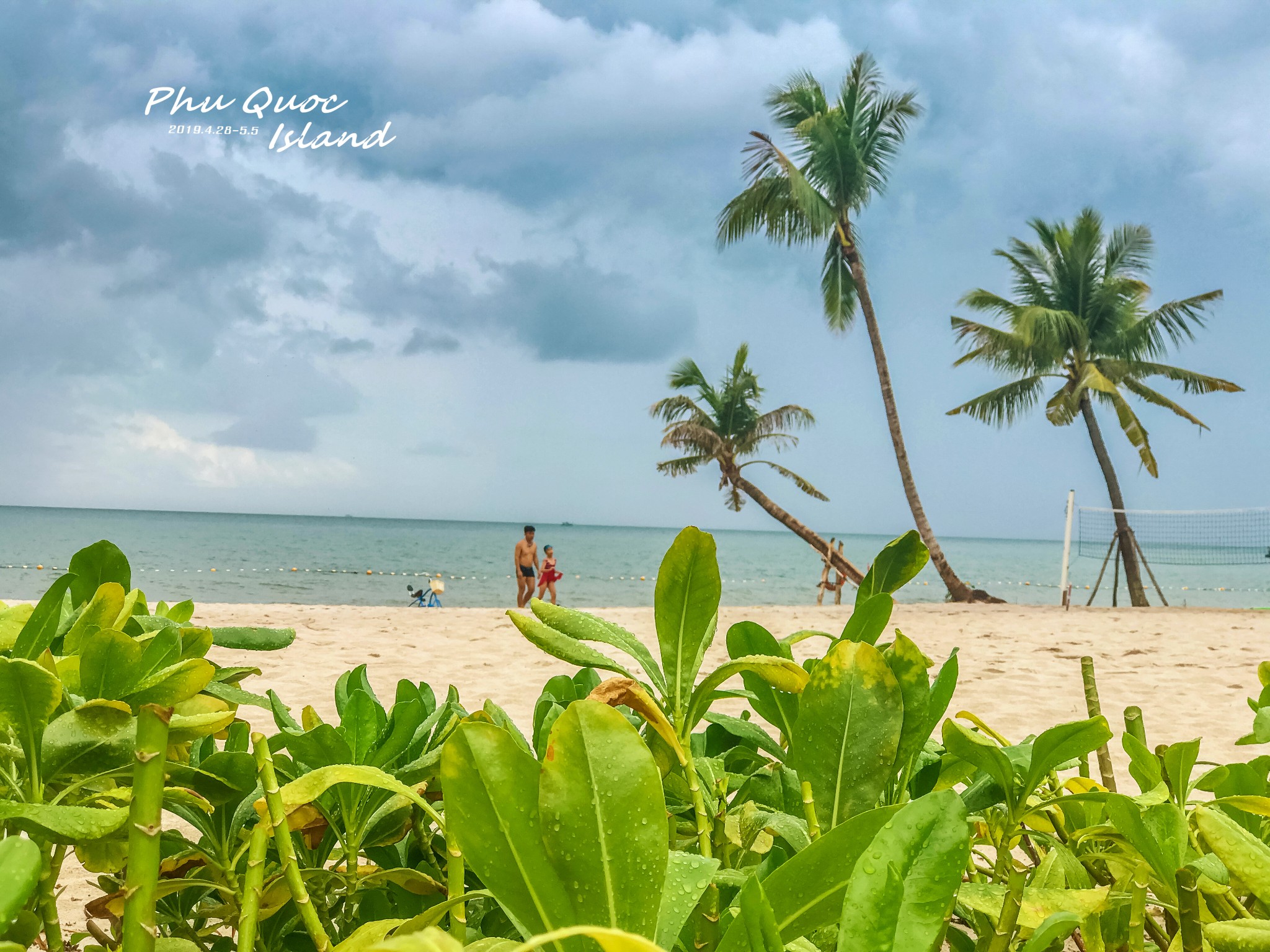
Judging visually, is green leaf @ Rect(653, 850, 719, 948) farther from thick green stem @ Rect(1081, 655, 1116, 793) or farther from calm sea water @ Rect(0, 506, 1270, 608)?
calm sea water @ Rect(0, 506, 1270, 608)

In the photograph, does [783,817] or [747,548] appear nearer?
[783,817]

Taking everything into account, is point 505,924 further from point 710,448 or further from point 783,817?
point 710,448

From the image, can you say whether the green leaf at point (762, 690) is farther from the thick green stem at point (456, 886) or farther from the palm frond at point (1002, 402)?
the palm frond at point (1002, 402)

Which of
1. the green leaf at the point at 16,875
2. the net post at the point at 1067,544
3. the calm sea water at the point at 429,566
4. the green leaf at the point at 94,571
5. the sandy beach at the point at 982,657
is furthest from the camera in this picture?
the calm sea water at the point at 429,566

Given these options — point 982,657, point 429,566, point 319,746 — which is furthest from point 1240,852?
point 429,566

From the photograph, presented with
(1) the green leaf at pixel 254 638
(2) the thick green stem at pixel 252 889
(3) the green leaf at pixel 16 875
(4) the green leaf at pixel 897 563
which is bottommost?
(2) the thick green stem at pixel 252 889

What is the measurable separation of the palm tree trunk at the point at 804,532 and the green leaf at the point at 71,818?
44.0 ft

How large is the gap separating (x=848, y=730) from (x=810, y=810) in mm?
38

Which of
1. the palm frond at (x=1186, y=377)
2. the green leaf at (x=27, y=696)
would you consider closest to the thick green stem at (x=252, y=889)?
the green leaf at (x=27, y=696)

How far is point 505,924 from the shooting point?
37cm

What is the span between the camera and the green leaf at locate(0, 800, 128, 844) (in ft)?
0.99

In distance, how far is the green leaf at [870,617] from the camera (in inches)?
18.3

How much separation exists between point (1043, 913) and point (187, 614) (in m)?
0.63

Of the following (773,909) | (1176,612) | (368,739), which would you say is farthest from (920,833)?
(1176,612)
